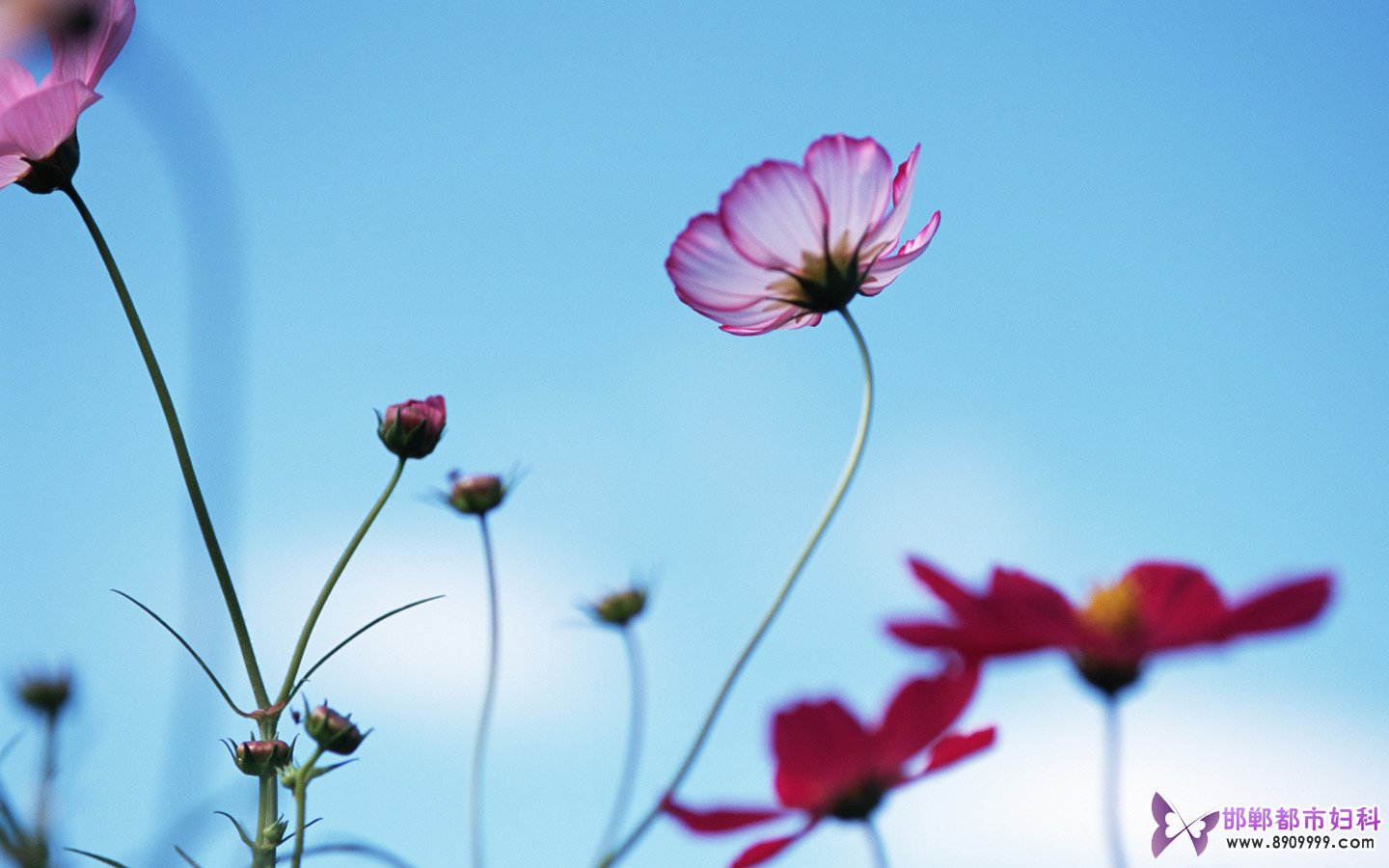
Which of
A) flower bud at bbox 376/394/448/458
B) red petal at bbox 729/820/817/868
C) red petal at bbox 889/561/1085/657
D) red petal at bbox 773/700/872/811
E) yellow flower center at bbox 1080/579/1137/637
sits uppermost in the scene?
flower bud at bbox 376/394/448/458

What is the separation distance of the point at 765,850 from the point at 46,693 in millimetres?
488

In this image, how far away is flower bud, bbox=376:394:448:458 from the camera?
0.66 m

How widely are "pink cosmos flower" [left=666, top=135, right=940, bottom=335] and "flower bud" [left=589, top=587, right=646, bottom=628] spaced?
25 centimetres

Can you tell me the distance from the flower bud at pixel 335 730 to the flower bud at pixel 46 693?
127mm

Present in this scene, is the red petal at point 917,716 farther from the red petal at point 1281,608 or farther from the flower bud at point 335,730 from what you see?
the flower bud at point 335,730

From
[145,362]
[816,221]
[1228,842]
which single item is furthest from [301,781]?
[1228,842]

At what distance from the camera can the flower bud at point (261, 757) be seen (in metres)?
0.48

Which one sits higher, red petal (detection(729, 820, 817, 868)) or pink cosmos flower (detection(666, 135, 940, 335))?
pink cosmos flower (detection(666, 135, 940, 335))

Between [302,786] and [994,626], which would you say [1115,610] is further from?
A: [302,786]

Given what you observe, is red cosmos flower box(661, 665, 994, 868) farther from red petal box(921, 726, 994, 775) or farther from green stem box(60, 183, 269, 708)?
green stem box(60, 183, 269, 708)

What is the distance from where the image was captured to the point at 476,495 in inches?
29.6

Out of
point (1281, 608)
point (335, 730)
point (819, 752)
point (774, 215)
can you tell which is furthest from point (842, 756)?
point (335, 730)

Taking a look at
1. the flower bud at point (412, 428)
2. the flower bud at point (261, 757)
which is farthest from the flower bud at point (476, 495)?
the flower bud at point (261, 757)

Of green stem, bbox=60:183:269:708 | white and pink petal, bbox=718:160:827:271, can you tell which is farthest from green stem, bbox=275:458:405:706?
white and pink petal, bbox=718:160:827:271
